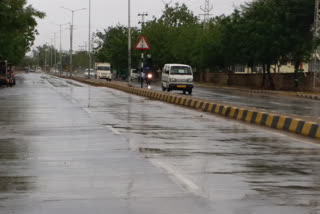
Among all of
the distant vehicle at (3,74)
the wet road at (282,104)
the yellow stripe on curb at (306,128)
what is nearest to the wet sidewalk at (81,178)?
the yellow stripe on curb at (306,128)

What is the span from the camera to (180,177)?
9555 mm

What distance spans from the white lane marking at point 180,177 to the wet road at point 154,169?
1 cm

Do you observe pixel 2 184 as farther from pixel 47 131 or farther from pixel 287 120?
pixel 287 120

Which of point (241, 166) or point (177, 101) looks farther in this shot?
point (177, 101)

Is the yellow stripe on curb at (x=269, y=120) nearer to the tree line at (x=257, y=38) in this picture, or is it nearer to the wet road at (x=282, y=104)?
the wet road at (x=282, y=104)

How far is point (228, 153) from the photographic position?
41.0ft

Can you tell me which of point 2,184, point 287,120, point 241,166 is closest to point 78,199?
point 2,184

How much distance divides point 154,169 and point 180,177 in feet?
2.83

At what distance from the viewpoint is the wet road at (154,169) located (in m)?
7.69

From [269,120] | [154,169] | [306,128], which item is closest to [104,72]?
[269,120]

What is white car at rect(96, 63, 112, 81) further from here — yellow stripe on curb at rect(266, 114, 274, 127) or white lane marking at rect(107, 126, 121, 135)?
white lane marking at rect(107, 126, 121, 135)

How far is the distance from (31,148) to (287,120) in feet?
26.3

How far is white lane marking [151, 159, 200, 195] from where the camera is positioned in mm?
8594

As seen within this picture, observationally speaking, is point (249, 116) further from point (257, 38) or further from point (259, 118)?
point (257, 38)
